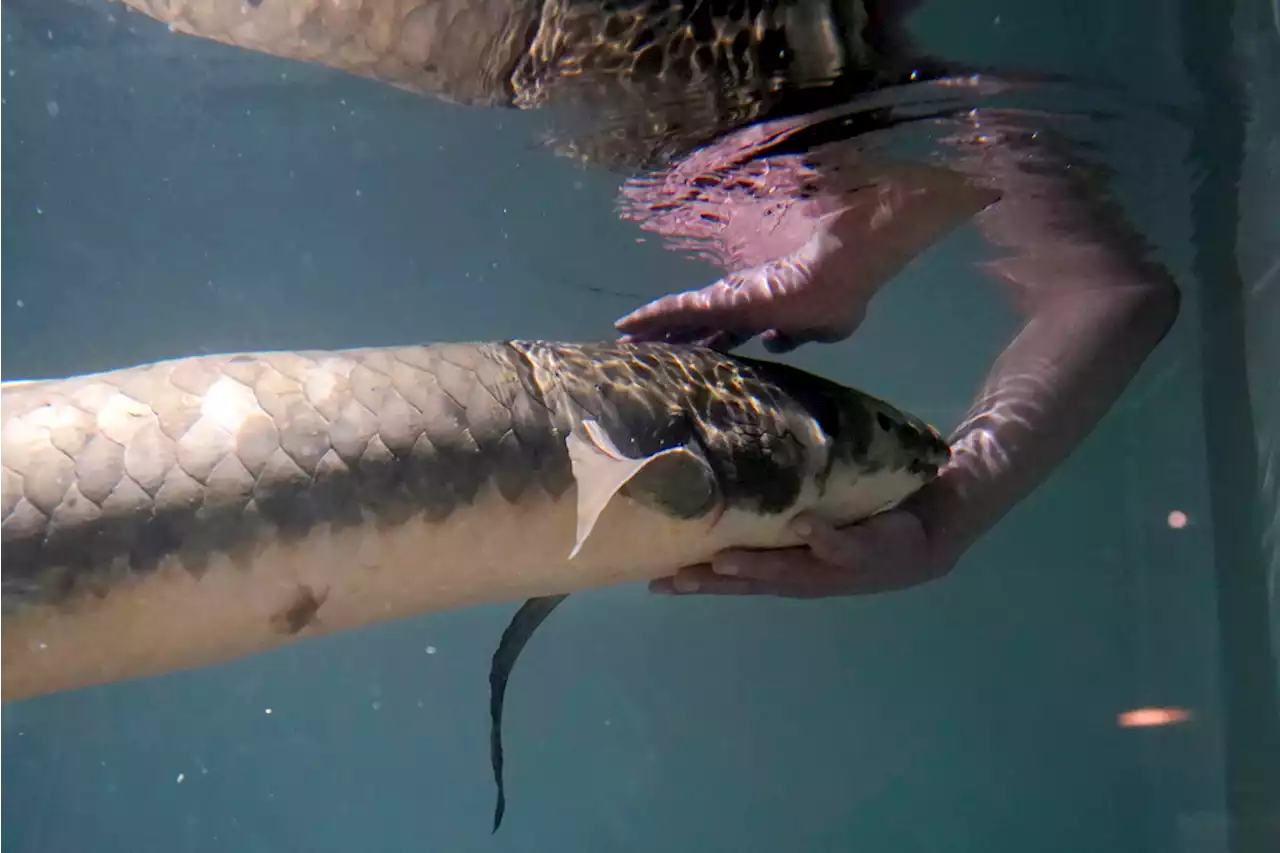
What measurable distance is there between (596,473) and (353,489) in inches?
30.5

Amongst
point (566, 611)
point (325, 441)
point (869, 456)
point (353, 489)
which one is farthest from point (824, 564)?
Answer: point (566, 611)

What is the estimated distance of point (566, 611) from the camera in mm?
17625

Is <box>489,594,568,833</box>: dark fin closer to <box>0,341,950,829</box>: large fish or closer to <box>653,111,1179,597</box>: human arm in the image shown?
<box>0,341,950,829</box>: large fish

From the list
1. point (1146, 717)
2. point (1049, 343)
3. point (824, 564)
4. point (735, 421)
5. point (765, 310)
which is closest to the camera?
point (735, 421)

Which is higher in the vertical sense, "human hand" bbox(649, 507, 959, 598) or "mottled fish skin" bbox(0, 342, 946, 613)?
"mottled fish skin" bbox(0, 342, 946, 613)

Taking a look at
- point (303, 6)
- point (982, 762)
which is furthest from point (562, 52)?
point (982, 762)

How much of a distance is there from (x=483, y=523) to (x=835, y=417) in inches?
61.7

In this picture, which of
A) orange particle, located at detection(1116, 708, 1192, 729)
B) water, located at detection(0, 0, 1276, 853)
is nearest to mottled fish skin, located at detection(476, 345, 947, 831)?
water, located at detection(0, 0, 1276, 853)

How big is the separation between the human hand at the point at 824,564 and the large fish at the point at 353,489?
0.09 metres

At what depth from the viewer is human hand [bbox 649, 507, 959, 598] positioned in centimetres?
345

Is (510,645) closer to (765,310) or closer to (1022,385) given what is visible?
(765,310)

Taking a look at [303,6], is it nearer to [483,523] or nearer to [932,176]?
[483,523]

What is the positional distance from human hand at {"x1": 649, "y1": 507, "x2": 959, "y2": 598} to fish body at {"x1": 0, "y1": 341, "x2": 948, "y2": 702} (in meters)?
0.10

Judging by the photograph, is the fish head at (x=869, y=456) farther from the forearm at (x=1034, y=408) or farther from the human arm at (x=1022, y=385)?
the forearm at (x=1034, y=408)
